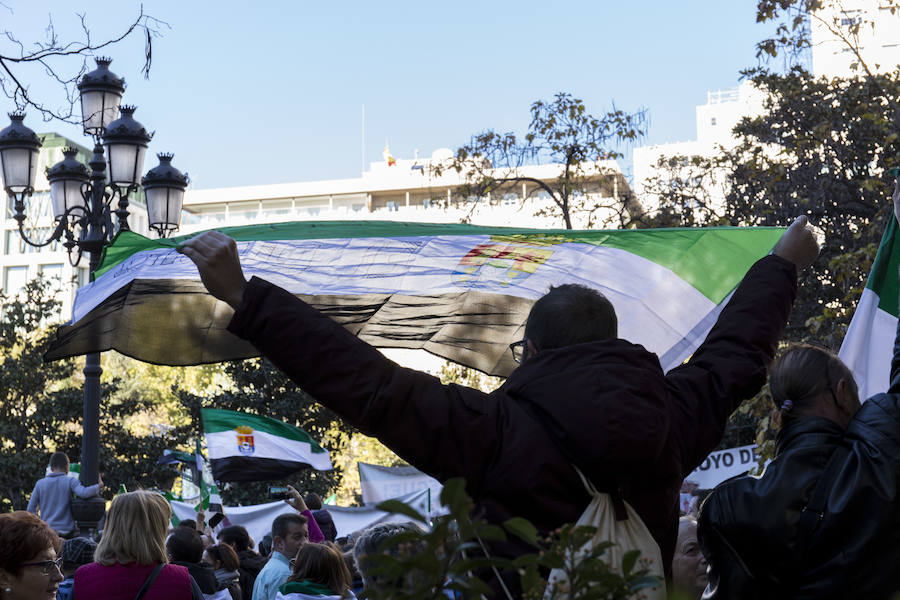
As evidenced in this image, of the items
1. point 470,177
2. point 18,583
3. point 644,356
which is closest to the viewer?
point 644,356

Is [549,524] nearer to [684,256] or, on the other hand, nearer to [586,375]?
[586,375]

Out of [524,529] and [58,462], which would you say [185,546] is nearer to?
[524,529]

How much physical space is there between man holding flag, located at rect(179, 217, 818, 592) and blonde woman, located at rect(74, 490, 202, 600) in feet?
8.48

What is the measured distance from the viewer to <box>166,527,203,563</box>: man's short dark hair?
6.27m

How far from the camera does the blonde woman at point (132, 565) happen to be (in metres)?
4.62

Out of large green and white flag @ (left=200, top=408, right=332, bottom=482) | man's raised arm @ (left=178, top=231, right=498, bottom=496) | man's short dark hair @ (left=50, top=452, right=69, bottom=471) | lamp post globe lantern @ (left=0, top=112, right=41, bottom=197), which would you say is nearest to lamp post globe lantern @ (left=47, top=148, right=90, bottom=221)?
lamp post globe lantern @ (left=0, top=112, right=41, bottom=197)

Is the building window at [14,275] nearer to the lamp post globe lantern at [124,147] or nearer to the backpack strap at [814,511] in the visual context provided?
the lamp post globe lantern at [124,147]

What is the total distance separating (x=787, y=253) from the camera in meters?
3.15

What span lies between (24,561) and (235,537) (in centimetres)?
544

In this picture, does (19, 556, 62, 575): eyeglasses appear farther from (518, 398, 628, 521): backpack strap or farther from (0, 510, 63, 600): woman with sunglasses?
(518, 398, 628, 521): backpack strap

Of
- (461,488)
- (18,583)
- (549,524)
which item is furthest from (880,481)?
(18,583)

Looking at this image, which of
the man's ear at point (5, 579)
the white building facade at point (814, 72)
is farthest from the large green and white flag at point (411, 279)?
the white building facade at point (814, 72)

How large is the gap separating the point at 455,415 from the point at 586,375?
0.30 m

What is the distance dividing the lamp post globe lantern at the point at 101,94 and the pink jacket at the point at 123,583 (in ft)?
25.1
